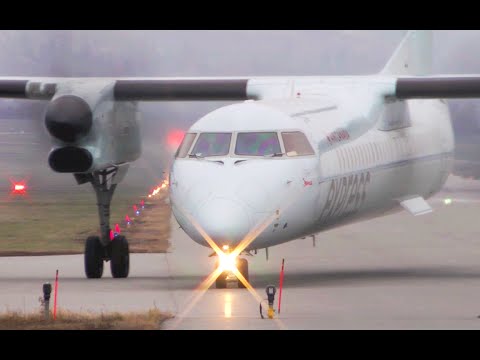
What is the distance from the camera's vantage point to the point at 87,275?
24.4 metres

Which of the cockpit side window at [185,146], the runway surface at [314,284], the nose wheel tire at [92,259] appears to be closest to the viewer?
the runway surface at [314,284]

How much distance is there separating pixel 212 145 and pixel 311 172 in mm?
1653

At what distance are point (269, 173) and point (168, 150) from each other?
15.5m

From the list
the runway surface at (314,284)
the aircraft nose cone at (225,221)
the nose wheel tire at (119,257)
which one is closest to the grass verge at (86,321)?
the runway surface at (314,284)

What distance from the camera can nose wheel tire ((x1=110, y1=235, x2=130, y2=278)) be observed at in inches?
964

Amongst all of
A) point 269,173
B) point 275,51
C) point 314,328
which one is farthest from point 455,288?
point 275,51

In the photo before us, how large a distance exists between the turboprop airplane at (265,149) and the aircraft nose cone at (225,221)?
0.01 m

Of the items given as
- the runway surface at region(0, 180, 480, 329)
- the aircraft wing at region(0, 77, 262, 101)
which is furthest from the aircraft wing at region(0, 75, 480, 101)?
the runway surface at region(0, 180, 480, 329)

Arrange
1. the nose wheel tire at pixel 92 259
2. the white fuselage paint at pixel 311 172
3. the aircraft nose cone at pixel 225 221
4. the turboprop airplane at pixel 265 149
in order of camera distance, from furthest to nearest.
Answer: the nose wheel tire at pixel 92 259, the turboprop airplane at pixel 265 149, the white fuselage paint at pixel 311 172, the aircraft nose cone at pixel 225 221

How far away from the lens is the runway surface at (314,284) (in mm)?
18016

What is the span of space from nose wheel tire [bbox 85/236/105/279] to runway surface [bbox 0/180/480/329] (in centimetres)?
25

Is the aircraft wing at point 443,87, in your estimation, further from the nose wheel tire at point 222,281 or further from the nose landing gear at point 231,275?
the nose wheel tire at point 222,281

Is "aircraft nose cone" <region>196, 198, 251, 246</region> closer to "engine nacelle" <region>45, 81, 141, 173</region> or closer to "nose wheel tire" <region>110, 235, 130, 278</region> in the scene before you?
"engine nacelle" <region>45, 81, 141, 173</region>

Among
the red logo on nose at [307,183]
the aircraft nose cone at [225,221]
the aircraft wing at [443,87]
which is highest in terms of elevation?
the aircraft wing at [443,87]
